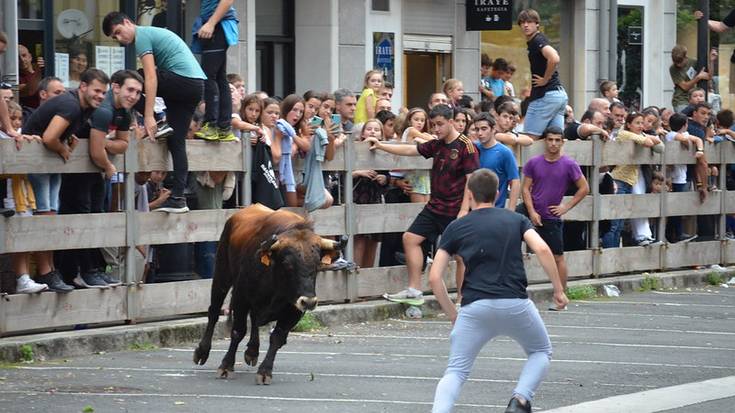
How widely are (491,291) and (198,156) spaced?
18.1ft

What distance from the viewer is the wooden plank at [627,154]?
66.3 ft

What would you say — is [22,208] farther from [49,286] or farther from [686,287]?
[686,287]

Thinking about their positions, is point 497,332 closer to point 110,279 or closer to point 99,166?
point 99,166

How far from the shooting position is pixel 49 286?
14039 mm

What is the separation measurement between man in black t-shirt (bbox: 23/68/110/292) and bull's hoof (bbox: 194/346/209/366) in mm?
1582

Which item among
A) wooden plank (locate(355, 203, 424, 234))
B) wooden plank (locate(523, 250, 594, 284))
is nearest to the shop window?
wooden plank (locate(523, 250, 594, 284))

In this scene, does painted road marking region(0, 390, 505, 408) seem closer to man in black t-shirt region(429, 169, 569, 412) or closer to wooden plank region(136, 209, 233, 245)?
man in black t-shirt region(429, 169, 569, 412)

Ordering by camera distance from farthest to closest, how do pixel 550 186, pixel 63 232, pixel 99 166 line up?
pixel 550 186 → pixel 99 166 → pixel 63 232

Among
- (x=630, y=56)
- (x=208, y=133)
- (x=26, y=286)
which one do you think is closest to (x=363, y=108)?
(x=208, y=133)

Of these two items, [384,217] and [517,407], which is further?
[384,217]

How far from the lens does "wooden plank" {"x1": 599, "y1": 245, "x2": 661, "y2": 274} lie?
67.6 ft

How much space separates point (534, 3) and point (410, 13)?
423 cm

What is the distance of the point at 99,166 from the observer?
14.3 meters

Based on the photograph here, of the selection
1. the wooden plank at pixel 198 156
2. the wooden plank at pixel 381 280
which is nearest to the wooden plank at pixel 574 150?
the wooden plank at pixel 381 280
